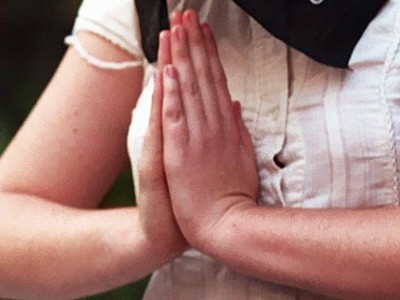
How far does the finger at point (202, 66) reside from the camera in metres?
0.84

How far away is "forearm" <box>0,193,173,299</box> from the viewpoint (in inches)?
35.3

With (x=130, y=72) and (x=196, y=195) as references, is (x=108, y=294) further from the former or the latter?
(x=196, y=195)

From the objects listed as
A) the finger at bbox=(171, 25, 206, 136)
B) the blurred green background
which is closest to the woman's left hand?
the finger at bbox=(171, 25, 206, 136)

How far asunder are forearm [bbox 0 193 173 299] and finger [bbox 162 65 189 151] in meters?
0.10

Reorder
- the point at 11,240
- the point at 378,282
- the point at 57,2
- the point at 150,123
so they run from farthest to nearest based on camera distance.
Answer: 1. the point at 57,2
2. the point at 11,240
3. the point at 150,123
4. the point at 378,282

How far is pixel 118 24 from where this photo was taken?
986mm

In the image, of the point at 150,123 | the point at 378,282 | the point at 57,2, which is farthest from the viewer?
the point at 57,2

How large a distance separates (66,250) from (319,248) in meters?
0.30

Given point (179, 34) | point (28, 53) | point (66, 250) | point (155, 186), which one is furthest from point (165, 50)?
point (28, 53)

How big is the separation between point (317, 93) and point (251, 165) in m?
0.09

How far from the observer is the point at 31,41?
138 centimetres

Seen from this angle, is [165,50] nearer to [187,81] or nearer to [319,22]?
[187,81]

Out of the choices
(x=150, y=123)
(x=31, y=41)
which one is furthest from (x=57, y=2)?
(x=150, y=123)

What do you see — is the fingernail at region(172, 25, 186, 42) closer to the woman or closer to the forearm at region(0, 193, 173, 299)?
the woman
